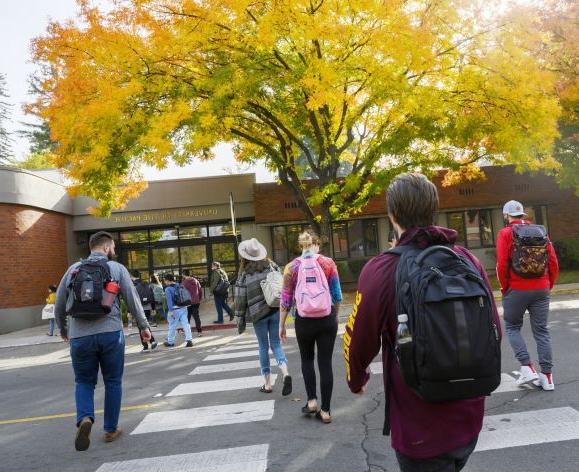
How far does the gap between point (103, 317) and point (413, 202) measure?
370 cm

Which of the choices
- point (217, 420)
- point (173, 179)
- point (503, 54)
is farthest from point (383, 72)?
point (173, 179)

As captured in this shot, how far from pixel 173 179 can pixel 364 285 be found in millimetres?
23230

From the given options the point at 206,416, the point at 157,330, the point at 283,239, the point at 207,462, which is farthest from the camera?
the point at 283,239

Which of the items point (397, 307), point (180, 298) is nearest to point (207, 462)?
point (397, 307)

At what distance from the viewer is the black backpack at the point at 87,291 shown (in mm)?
4953

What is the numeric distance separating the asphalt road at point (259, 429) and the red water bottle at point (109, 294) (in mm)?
1274

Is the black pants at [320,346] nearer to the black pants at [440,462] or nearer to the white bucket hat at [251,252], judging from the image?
the white bucket hat at [251,252]

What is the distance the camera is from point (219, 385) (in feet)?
23.6

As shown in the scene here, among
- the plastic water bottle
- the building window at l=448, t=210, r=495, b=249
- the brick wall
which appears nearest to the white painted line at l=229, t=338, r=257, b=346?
the plastic water bottle

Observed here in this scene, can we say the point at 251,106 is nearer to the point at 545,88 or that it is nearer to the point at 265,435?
the point at 545,88

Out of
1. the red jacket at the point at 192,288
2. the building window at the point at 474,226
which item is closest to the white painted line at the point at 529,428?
the red jacket at the point at 192,288

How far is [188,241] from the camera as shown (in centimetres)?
2552

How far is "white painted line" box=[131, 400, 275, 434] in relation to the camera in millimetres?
5418

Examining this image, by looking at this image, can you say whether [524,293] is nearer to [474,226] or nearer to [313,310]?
[313,310]
